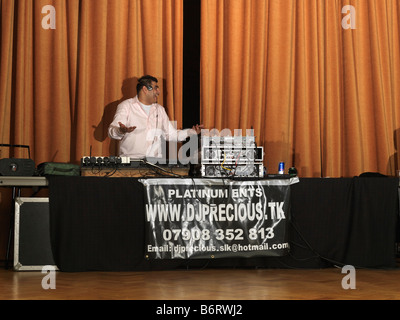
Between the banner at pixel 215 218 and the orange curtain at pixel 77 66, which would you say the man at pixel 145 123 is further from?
the banner at pixel 215 218

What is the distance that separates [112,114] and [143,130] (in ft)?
2.00

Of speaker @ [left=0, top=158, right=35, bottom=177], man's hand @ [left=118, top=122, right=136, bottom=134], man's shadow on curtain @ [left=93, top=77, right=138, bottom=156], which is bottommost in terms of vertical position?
speaker @ [left=0, top=158, right=35, bottom=177]

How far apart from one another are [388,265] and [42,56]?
3317 mm

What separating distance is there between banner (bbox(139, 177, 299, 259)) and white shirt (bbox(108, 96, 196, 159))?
31.7 inches

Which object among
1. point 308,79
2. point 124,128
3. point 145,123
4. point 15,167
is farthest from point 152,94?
point 308,79

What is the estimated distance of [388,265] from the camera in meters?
3.76

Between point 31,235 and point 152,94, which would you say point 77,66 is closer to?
point 152,94

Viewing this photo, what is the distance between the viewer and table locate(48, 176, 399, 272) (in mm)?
3516

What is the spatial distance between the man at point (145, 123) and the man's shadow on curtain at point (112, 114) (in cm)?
45

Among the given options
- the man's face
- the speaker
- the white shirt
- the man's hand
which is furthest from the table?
the man's face

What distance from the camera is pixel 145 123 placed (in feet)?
14.6

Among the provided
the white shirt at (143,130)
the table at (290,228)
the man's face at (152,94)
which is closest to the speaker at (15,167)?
the table at (290,228)

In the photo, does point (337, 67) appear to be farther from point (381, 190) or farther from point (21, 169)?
point (21, 169)

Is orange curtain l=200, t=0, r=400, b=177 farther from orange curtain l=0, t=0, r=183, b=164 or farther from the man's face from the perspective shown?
the man's face
